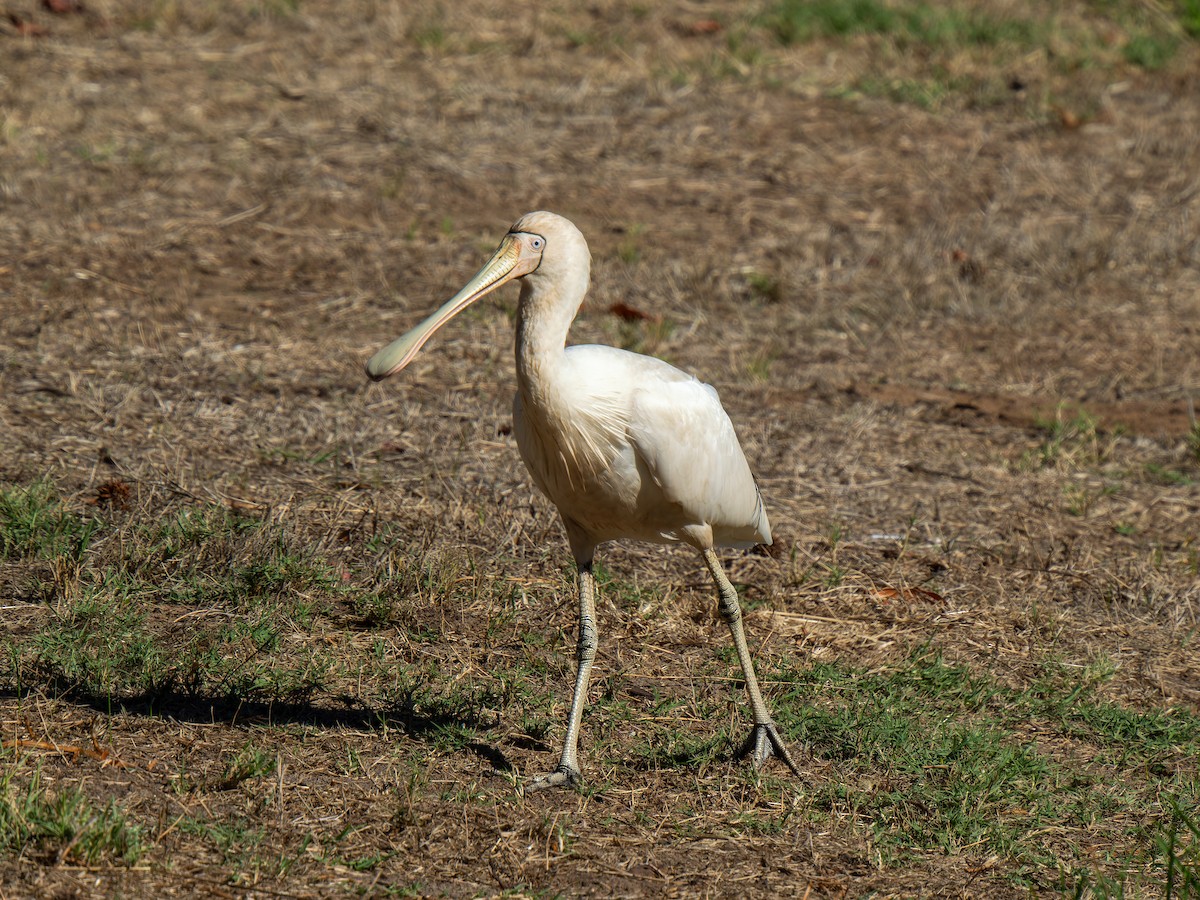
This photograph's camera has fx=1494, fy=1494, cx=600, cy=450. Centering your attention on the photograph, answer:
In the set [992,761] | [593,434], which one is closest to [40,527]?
[593,434]

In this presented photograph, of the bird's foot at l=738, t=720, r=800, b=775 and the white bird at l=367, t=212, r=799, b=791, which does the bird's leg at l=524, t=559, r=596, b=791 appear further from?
the bird's foot at l=738, t=720, r=800, b=775

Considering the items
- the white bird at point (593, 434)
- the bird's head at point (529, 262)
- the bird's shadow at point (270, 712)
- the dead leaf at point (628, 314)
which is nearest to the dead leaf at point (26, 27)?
the dead leaf at point (628, 314)

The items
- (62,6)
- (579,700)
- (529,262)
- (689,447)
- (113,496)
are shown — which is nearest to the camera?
(529,262)

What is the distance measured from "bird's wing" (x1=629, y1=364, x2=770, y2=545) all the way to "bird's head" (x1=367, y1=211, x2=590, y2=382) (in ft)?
1.33

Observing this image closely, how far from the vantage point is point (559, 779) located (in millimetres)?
4113

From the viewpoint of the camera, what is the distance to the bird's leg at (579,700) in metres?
4.11

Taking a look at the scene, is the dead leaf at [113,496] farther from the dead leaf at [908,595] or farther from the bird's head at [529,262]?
the dead leaf at [908,595]

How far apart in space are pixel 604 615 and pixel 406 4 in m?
7.65

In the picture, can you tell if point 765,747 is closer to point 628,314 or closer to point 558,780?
point 558,780

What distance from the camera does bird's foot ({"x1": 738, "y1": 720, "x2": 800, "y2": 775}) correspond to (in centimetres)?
432

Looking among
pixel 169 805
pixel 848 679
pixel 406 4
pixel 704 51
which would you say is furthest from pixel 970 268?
pixel 169 805

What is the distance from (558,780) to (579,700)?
24 cm

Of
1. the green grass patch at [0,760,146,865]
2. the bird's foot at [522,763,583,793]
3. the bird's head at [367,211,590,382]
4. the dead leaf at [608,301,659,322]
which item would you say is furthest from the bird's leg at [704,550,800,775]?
the dead leaf at [608,301,659,322]

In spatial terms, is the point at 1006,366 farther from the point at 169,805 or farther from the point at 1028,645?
the point at 169,805
